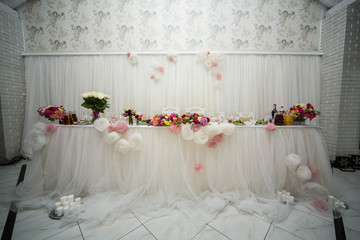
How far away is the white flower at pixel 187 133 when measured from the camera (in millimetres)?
1707

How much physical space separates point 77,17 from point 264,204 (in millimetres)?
5353

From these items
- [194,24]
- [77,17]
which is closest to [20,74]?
[77,17]

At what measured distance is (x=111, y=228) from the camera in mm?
1322

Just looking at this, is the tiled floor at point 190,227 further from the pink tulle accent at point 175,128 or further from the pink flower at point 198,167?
the pink tulle accent at point 175,128

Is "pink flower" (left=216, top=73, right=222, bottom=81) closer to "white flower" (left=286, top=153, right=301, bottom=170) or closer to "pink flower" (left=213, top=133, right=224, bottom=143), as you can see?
"pink flower" (left=213, top=133, right=224, bottom=143)

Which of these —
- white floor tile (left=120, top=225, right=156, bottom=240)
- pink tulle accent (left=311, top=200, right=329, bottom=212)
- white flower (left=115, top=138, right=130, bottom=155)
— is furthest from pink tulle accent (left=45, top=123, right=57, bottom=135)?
pink tulle accent (left=311, top=200, right=329, bottom=212)

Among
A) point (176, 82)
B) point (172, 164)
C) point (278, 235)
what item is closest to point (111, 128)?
point (172, 164)

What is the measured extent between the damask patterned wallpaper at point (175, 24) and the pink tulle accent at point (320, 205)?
3.24m

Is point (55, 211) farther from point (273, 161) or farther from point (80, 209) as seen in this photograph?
point (273, 161)

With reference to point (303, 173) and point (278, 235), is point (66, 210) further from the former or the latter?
point (303, 173)

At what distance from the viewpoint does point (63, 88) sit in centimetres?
336

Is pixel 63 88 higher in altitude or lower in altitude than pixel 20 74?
lower

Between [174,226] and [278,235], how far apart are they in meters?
1.02

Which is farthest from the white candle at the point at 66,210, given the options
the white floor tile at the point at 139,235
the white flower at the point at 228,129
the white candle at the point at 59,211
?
the white flower at the point at 228,129
